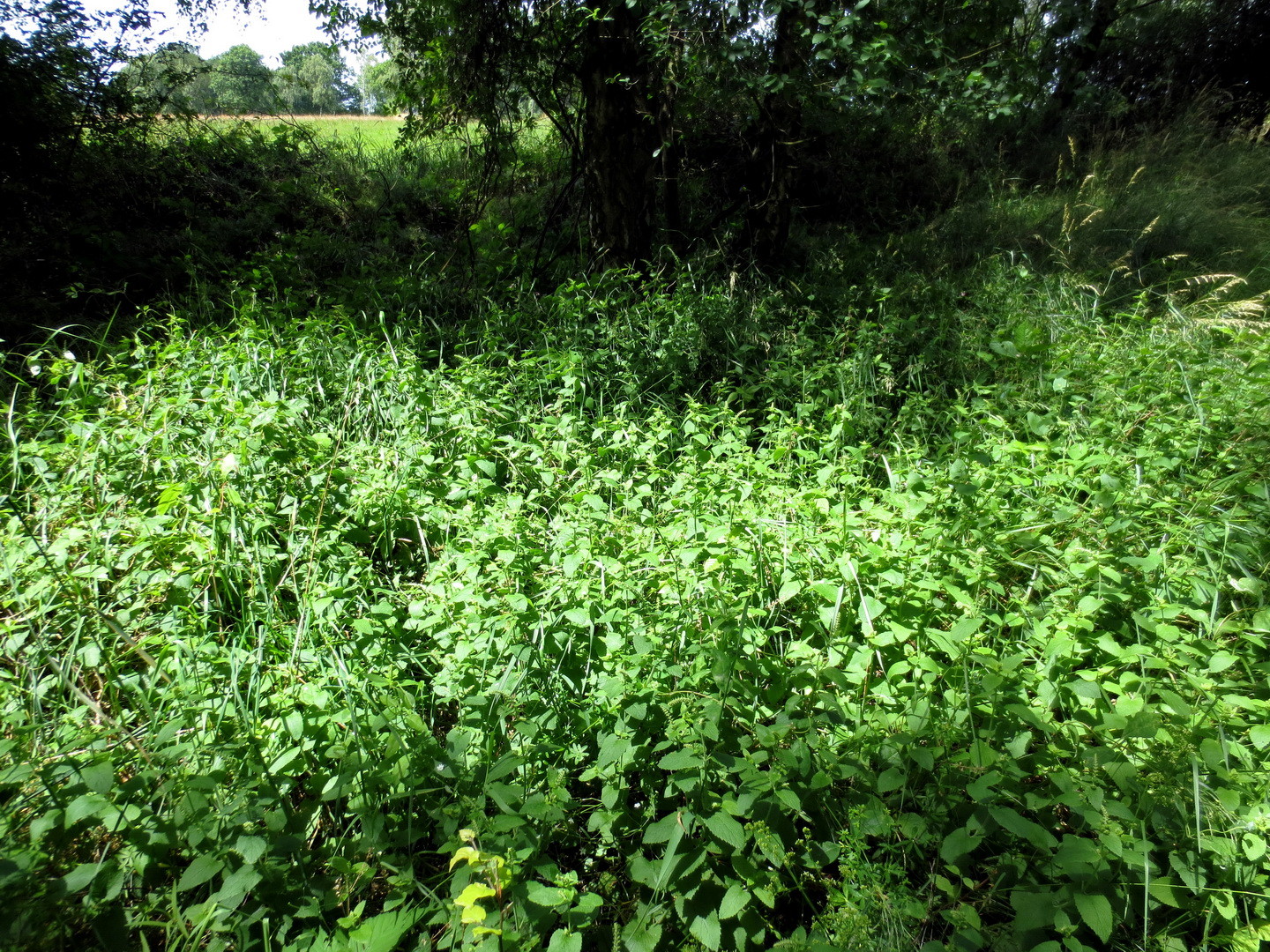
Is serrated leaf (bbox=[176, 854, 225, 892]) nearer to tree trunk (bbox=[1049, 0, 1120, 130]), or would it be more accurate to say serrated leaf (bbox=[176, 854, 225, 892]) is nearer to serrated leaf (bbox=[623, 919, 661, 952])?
serrated leaf (bbox=[623, 919, 661, 952])

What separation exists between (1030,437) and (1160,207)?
16.6ft

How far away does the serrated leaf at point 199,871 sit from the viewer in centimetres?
141

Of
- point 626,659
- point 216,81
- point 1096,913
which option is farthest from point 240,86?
point 1096,913

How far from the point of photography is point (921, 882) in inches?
70.1

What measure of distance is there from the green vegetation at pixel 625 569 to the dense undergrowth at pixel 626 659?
0.7 inches

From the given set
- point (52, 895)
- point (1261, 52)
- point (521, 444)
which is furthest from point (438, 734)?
point (1261, 52)

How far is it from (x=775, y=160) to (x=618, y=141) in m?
1.44

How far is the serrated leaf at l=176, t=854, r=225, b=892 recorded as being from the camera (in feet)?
4.62

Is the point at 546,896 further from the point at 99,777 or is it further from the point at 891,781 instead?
the point at 99,777

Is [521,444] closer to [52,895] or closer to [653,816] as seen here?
[653,816]

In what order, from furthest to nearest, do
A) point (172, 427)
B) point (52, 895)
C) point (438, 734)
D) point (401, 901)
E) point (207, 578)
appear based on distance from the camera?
point (172, 427) → point (207, 578) → point (438, 734) → point (401, 901) → point (52, 895)

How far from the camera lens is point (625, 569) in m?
2.32

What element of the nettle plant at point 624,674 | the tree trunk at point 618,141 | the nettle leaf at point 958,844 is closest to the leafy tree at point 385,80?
the tree trunk at point 618,141

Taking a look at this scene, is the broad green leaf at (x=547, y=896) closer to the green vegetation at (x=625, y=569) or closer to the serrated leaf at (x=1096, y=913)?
the green vegetation at (x=625, y=569)
